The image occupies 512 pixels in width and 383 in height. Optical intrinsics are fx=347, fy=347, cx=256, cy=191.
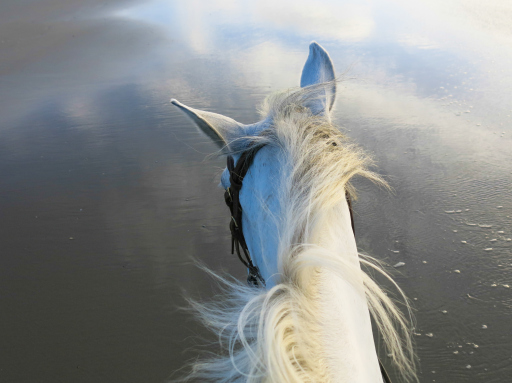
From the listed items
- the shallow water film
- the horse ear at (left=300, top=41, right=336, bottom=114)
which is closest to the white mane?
the horse ear at (left=300, top=41, right=336, bottom=114)

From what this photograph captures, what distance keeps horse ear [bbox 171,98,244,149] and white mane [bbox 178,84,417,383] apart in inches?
7.5

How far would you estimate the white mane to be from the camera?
598mm

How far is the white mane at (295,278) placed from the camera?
60 centimetres

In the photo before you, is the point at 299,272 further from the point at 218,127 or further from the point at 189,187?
A: the point at 189,187

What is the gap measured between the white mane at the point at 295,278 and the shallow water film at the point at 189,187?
452mm

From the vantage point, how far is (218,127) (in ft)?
4.04

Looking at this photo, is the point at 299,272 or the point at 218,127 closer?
the point at 299,272

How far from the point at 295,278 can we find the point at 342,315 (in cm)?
13

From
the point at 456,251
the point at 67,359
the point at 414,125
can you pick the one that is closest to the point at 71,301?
the point at 67,359

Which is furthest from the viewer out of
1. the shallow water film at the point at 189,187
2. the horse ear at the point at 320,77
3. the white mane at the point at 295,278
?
the shallow water film at the point at 189,187

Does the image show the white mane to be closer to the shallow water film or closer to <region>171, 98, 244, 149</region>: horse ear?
<region>171, 98, 244, 149</region>: horse ear

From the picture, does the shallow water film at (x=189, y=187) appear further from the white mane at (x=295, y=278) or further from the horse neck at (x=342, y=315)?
the horse neck at (x=342, y=315)

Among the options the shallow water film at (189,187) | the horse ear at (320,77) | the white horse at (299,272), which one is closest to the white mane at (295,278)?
the white horse at (299,272)

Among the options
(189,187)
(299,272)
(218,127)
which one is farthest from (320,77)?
(189,187)
